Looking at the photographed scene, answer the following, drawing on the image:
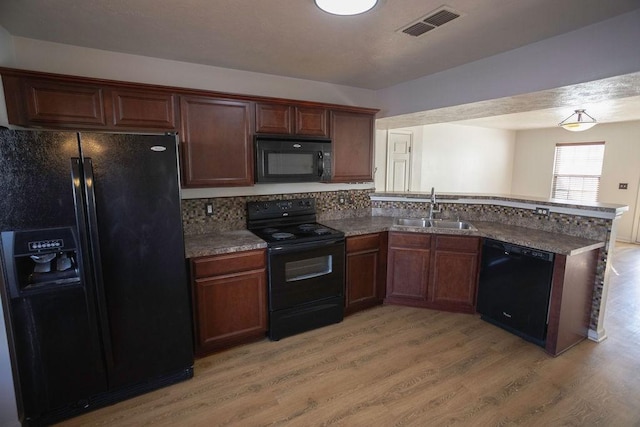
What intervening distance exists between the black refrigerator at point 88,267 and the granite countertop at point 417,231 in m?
0.38

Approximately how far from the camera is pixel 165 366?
86.8 inches

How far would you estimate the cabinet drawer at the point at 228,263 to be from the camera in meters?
2.38

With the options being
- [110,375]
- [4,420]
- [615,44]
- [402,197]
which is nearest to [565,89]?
[615,44]

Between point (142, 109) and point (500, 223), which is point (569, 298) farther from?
point (142, 109)

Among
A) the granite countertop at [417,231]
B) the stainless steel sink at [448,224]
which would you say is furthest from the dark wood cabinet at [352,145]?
the stainless steel sink at [448,224]

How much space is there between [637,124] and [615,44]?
5552mm

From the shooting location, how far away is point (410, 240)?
325 cm

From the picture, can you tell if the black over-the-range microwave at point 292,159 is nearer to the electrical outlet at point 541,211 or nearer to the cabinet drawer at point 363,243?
the cabinet drawer at point 363,243

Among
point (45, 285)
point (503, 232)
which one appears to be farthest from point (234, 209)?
point (503, 232)

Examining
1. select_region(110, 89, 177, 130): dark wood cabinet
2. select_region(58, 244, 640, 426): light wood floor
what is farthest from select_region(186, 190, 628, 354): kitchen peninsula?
select_region(110, 89, 177, 130): dark wood cabinet

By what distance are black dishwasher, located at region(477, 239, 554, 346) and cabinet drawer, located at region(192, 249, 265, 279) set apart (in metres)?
2.16

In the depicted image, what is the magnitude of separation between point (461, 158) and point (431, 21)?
16.8 feet

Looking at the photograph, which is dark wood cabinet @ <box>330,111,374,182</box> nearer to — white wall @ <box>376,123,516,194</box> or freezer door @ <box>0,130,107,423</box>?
white wall @ <box>376,123,516,194</box>

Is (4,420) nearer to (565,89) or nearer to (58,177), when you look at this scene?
(58,177)
